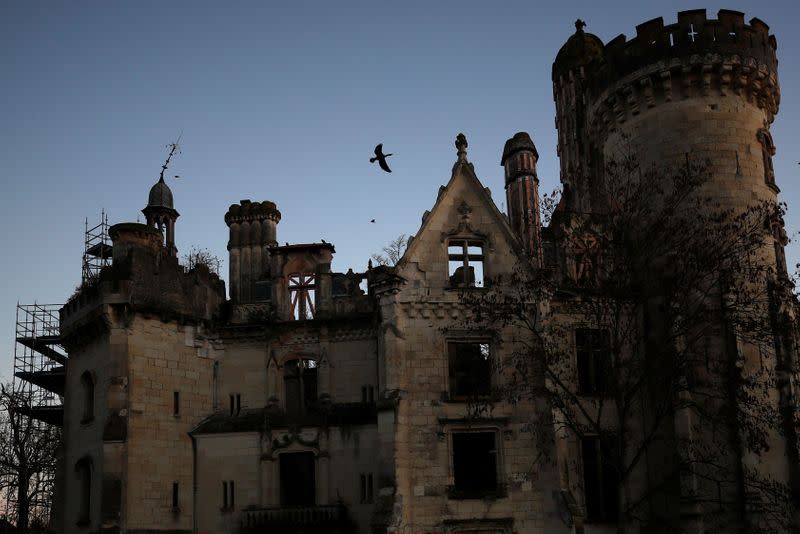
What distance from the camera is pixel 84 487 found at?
30.6 m

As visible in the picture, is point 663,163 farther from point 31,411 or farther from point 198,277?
point 31,411

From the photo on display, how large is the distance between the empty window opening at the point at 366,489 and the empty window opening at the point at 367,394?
99.6 inches

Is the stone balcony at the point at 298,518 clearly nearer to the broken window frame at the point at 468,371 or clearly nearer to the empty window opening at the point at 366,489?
the empty window opening at the point at 366,489

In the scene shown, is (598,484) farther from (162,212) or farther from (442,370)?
(162,212)

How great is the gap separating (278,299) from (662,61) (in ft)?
52.4

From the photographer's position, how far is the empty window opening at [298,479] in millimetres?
30844

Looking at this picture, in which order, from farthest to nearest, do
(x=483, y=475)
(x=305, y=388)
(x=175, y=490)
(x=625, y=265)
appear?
(x=305, y=388) < (x=175, y=490) < (x=483, y=475) < (x=625, y=265)

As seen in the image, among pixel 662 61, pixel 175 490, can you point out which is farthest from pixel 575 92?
pixel 175 490

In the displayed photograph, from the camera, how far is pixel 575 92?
4091 cm

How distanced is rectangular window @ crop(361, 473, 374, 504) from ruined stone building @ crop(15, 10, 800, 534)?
0.26 feet

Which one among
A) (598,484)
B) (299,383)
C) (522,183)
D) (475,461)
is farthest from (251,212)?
(598,484)

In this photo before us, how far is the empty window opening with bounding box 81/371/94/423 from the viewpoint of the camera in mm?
31266

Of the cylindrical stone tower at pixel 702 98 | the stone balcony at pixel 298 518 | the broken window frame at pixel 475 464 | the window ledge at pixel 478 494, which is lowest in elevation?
the stone balcony at pixel 298 518

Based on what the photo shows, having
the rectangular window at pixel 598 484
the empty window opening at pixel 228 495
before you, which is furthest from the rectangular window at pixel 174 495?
the rectangular window at pixel 598 484
